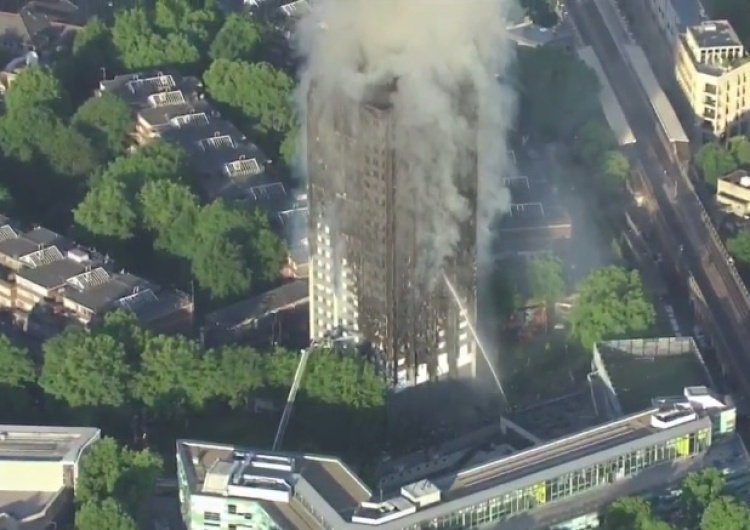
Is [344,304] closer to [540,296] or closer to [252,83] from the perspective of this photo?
[540,296]

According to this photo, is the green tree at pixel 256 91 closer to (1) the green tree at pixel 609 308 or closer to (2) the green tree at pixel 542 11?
(2) the green tree at pixel 542 11

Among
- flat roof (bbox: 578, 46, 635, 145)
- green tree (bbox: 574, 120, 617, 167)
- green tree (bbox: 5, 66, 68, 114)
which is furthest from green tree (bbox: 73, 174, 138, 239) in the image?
flat roof (bbox: 578, 46, 635, 145)

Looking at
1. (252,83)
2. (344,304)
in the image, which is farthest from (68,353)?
(252,83)

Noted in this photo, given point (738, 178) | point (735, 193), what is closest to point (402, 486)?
point (735, 193)

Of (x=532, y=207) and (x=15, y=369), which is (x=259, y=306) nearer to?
(x=15, y=369)

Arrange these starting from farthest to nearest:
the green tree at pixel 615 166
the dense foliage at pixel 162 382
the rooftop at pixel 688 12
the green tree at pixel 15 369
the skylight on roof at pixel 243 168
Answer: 1. the rooftop at pixel 688 12
2. the green tree at pixel 615 166
3. the skylight on roof at pixel 243 168
4. the green tree at pixel 15 369
5. the dense foliage at pixel 162 382

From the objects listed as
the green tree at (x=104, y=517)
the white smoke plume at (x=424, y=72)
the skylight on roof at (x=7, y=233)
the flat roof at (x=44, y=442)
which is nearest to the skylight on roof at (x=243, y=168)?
the skylight on roof at (x=7, y=233)
